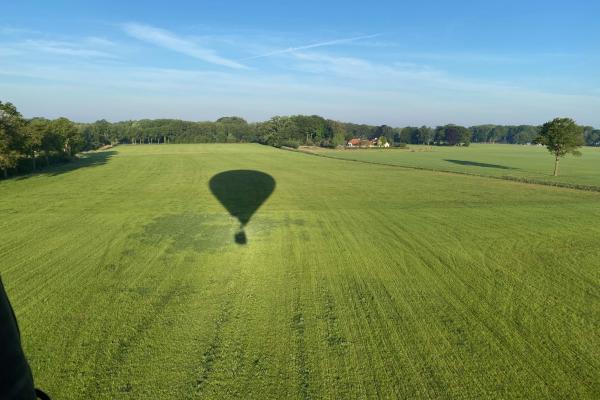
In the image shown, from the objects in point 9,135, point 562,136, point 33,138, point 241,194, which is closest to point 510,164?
point 562,136

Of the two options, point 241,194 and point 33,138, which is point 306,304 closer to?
point 241,194

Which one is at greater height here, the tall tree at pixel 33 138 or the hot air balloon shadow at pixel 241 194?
the tall tree at pixel 33 138

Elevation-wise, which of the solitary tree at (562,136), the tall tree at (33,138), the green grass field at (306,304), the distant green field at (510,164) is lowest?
the green grass field at (306,304)

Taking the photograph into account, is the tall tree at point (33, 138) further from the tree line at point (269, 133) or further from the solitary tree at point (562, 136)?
the solitary tree at point (562, 136)

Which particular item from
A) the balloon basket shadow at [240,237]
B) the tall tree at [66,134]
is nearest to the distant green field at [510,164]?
the balloon basket shadow at [240,237]

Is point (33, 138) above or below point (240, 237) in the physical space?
above

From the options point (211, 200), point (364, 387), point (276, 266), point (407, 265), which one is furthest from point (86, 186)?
point (364, 387)

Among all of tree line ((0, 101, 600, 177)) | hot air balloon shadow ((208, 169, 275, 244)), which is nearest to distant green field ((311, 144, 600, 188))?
hot air balloon shadow ((208, 169, 275, 244))
